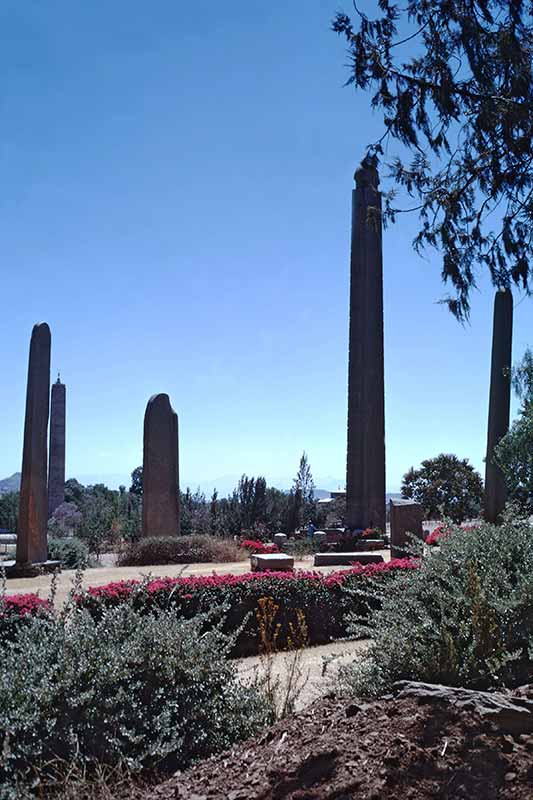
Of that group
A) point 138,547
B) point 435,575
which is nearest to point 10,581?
point 138,547

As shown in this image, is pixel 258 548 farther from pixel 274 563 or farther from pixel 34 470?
pixel 34 470

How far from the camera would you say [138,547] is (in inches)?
689

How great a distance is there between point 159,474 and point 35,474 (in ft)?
13.1

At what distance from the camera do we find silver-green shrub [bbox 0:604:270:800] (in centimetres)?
364

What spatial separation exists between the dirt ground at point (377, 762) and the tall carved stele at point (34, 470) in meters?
13.3

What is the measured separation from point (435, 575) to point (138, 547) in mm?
12749

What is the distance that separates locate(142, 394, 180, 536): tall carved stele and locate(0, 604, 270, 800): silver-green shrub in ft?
49.4

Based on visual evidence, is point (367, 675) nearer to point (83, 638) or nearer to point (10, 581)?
point (83, 638)

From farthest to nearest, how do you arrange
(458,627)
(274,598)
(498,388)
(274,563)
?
(498,388), (274,563), (274,598), (458,627)

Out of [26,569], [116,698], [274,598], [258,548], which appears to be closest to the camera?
[116,698]

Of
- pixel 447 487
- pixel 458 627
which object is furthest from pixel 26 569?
pixel 447 487

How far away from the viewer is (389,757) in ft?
10.8

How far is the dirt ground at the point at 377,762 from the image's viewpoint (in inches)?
122

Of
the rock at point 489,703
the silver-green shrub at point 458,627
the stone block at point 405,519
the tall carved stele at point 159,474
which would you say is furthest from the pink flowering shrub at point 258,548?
the rock at point 489,703
